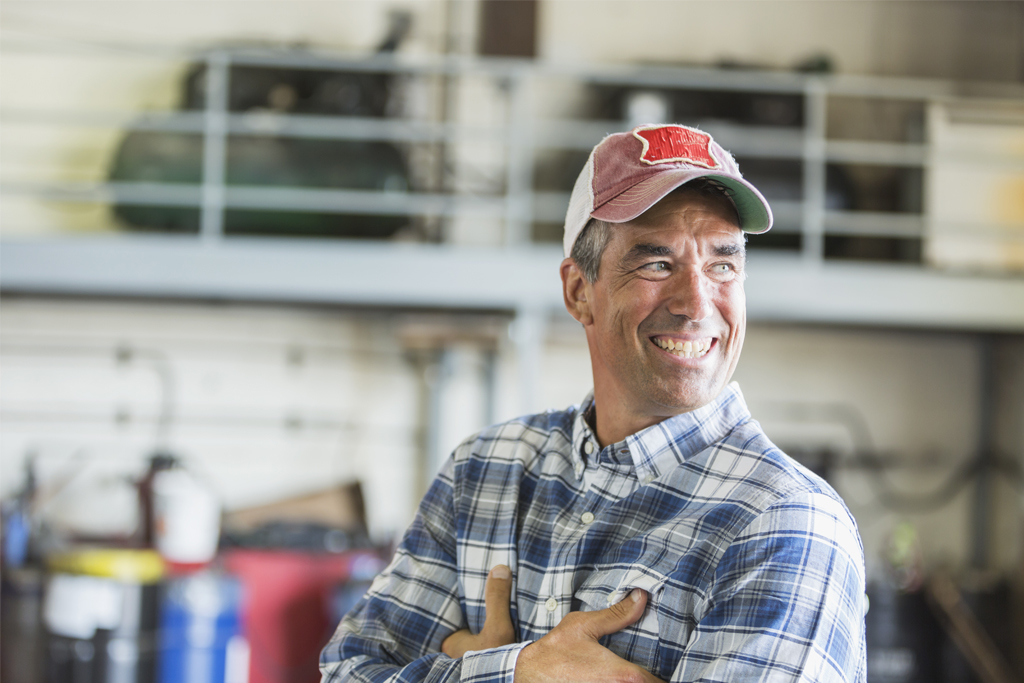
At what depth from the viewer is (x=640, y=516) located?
4.08 ft

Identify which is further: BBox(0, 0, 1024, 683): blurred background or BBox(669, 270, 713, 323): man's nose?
BBox(0, 0, 1024, 683): blurred background

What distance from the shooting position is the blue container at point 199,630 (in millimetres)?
3748

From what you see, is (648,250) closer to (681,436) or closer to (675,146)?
(675,146)

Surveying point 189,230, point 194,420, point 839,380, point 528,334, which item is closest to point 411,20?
point 189,230

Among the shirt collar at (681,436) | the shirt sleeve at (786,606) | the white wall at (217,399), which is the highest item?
the shirt collar at (681,436)

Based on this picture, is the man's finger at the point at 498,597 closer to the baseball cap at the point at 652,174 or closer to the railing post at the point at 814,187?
the baseball cap at the point at 652,174

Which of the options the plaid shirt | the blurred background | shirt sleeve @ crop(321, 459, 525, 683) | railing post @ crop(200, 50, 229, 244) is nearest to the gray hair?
the plaid shirt

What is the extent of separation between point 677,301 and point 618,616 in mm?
436

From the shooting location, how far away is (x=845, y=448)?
5449mm

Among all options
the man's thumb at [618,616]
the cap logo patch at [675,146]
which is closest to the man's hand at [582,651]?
the man's thumb at [618,616]

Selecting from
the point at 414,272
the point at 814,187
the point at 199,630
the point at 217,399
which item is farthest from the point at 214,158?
the point at 814,187

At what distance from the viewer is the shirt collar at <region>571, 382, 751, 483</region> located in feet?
4.20

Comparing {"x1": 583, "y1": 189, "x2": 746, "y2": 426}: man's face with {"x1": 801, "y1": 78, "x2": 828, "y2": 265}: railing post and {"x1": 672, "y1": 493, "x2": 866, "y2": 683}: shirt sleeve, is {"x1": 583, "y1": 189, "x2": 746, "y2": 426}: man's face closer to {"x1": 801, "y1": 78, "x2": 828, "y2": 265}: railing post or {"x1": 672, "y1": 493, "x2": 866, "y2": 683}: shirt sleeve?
{"x1": 672, "y1": 493, "x2": 866, "y2": 683}: shirt sleeve

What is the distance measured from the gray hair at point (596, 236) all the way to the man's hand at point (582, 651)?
499 mm
